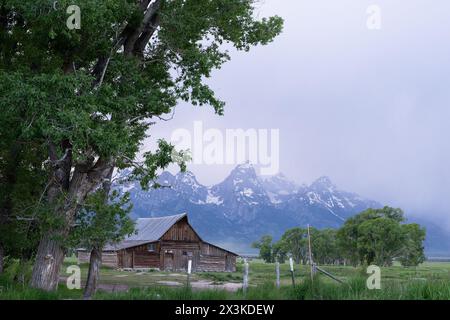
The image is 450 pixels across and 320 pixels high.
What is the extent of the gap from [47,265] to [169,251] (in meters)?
47.2

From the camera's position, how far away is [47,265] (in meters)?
17.4

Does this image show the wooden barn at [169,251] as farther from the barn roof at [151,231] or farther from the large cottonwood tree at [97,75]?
the large cottonwood tree at [97,75]

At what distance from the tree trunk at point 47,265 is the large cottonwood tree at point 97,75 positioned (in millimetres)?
34

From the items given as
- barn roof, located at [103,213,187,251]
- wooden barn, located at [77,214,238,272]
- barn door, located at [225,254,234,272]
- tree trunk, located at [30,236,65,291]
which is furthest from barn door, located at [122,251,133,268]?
tree trunk, located at [30,236,65,291]

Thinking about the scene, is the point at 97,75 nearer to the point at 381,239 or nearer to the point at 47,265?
the point at 47,265

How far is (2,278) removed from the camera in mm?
20109

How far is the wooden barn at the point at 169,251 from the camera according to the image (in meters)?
62.7

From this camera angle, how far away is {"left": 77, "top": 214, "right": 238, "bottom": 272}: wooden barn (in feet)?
206

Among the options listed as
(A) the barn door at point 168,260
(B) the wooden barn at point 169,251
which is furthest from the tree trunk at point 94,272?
(A) the barn door at point 168,260

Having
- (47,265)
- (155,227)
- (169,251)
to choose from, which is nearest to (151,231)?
(155,227)

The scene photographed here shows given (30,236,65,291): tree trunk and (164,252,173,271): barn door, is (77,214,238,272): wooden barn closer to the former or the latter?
(164,252,173,271): barn door

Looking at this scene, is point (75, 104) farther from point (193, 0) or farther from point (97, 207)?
point (193, 0)

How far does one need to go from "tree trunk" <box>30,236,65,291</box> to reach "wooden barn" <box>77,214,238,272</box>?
43894 millimetres
